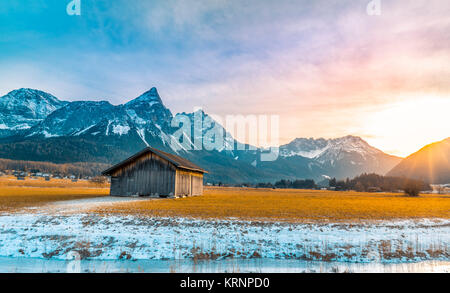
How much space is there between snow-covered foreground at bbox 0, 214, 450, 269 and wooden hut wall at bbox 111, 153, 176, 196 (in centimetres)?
2068

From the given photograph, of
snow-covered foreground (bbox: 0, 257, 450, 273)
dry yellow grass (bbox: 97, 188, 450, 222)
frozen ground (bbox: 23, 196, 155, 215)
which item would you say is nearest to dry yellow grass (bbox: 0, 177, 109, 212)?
frozen ground (bbox: 23, 196, 155, 215)

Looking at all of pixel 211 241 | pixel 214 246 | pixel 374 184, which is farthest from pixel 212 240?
pixel 374 184

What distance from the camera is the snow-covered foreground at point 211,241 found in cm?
1366

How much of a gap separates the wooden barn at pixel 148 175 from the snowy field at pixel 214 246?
68.4 feet

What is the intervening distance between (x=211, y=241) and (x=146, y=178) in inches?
1093

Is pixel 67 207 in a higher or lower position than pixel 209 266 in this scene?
higher

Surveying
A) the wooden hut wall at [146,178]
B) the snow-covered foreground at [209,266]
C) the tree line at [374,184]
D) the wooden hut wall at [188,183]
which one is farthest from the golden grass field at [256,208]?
the tree line at [374,184]

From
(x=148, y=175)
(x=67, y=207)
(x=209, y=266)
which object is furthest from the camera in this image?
(x=148, y=175)

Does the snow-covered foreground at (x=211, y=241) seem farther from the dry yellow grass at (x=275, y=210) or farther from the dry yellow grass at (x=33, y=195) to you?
the dry yellow grass at (x=33, y=195)

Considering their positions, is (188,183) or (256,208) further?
(188,183)

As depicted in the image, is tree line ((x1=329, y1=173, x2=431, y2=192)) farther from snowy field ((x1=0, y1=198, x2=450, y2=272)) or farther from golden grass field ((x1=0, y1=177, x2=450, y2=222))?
snowy field ((x1=0, y1=198, x2=450, y2=272))

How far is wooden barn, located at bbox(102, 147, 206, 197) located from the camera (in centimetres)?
3991

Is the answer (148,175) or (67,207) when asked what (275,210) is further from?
(148,175)

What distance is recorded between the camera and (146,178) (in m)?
40.7
